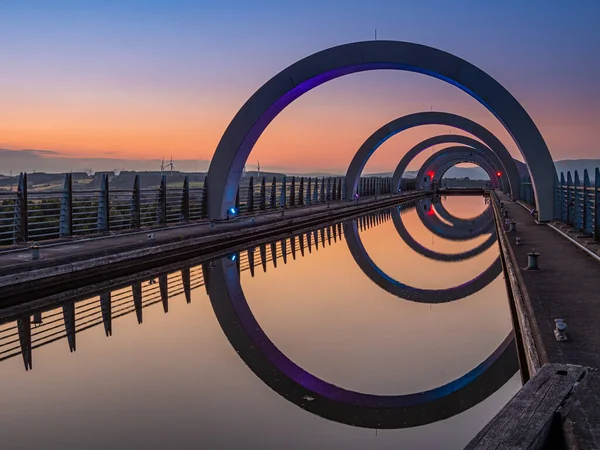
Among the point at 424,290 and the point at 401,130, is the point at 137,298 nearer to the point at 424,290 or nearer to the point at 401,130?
the point at 424,290

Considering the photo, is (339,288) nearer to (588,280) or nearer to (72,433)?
(588,280)

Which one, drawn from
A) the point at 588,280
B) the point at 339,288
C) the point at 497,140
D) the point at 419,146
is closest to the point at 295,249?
the point at 339,288

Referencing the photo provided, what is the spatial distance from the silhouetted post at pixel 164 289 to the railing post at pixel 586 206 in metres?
7.51

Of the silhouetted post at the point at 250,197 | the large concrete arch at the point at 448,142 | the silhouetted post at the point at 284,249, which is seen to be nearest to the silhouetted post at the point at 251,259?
the silhouetted post at the point at 284,249

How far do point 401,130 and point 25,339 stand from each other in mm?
27879

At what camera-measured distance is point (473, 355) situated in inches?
222

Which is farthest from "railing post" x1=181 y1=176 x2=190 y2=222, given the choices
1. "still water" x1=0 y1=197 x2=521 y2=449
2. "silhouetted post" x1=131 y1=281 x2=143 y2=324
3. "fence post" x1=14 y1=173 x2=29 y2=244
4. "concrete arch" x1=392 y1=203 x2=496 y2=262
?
"silhouetted post" x1=131 y1=281 x2=143 y2=324

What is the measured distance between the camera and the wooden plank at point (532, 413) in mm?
2639

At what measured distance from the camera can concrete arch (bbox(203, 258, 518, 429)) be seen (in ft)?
13.7

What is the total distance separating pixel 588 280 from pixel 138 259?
6873mm

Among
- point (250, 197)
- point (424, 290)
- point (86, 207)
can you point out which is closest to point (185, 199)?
point (86, 207)

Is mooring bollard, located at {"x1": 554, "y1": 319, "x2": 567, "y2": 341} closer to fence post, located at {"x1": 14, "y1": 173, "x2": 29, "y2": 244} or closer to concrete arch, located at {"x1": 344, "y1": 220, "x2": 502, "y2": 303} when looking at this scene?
concrete arch, located at {"x1": 344, "y1": 220, "x2": 502, "y2": 303}

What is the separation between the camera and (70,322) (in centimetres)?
643

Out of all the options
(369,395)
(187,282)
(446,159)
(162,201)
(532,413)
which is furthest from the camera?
(446,159)
